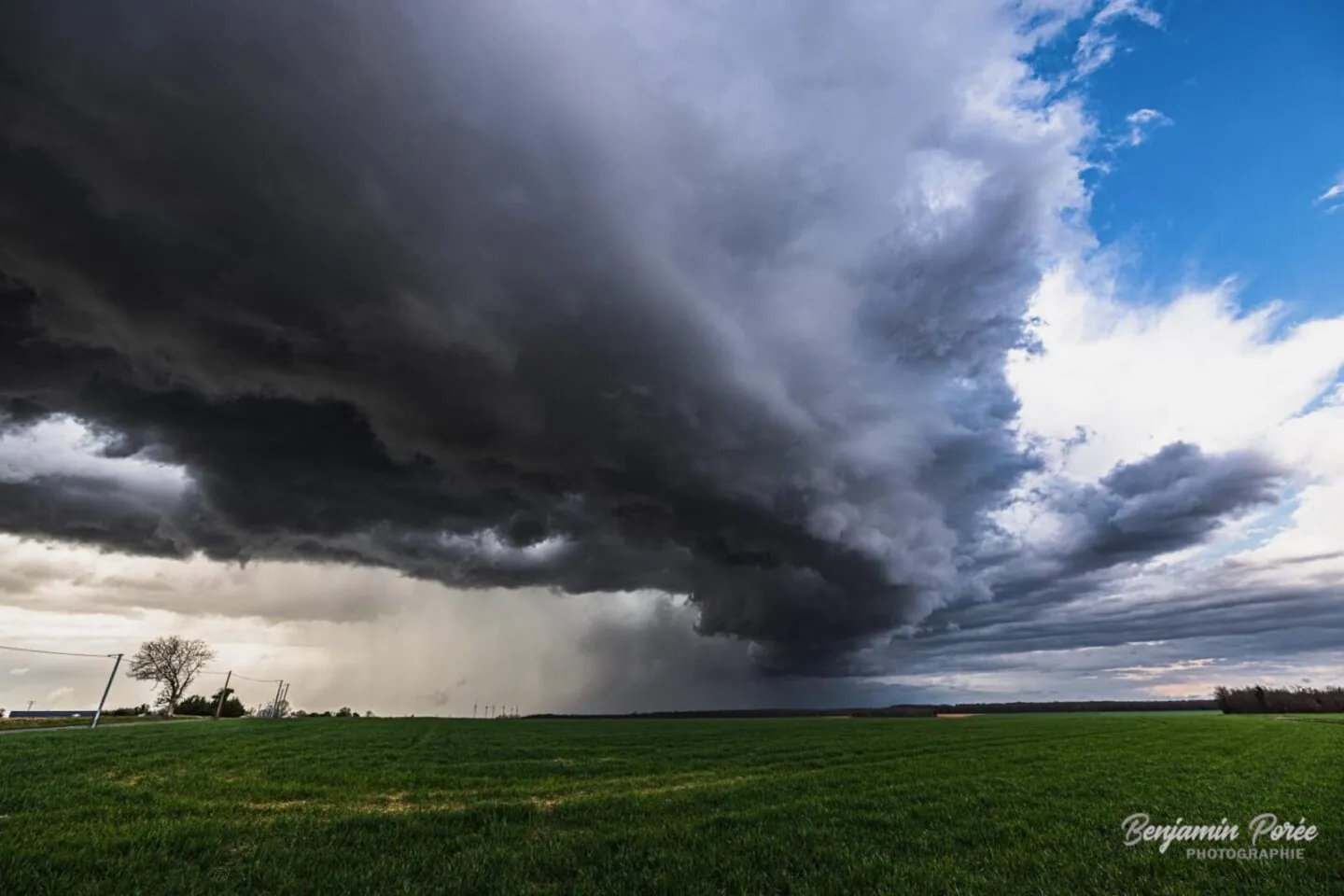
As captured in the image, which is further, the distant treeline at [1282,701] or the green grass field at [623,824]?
the distant treeline at [1282,701]

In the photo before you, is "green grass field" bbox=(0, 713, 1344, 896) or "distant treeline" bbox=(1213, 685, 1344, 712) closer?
"green grass field" bbox=(0, 713, 1344, 896)

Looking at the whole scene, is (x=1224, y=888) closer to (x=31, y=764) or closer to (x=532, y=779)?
(x=532, y=779)

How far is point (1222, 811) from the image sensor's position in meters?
16.5

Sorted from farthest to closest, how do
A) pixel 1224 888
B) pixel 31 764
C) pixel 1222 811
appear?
1. pixel 31 764
2. pixel 1222 811
3. pixel 1224 888

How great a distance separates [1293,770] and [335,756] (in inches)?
1668

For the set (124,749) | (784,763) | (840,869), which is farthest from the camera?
(784,763)

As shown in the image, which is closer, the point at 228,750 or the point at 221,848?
the point at 221,848

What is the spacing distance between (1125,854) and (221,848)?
1733 cm

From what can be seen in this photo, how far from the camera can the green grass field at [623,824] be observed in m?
10.1

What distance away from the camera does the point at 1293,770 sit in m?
26.2

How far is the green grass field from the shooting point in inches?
396

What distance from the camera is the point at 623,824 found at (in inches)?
575

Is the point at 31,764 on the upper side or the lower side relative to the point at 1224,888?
upper

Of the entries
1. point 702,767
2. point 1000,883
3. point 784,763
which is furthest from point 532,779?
point 1000,883
